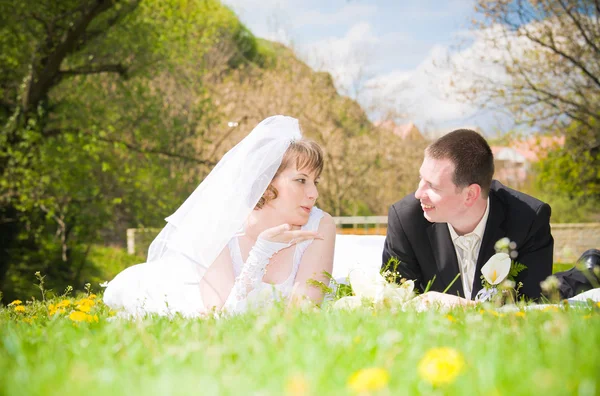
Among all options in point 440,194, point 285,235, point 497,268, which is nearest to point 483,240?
point 440,194

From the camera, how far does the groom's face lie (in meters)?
4.48

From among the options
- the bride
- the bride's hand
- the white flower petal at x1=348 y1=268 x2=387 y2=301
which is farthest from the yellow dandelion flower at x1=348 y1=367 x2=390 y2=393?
the bride

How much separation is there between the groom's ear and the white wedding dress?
4.24 ft

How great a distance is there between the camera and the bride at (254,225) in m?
4.43

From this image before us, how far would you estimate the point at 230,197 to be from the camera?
4.83m

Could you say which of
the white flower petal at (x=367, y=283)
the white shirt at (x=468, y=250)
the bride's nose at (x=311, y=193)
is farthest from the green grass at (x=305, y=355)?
the white shirt at (x=468, y=250)

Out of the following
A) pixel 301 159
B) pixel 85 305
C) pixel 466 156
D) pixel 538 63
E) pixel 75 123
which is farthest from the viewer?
pixel 538 63

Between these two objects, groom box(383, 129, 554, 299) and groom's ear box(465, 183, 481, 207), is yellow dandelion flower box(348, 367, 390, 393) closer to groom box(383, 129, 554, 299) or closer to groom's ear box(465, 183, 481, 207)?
groom box(383, 129, 554, 299)

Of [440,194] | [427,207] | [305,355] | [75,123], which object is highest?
[75,123]

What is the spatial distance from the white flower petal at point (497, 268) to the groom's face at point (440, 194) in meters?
1.08

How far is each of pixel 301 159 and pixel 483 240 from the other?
5.56ft

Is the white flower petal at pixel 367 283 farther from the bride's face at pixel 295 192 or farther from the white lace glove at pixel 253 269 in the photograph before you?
the bride's face at pixel 295 192

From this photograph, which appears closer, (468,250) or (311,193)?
(311,193)

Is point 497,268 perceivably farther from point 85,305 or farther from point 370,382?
point 85,305
